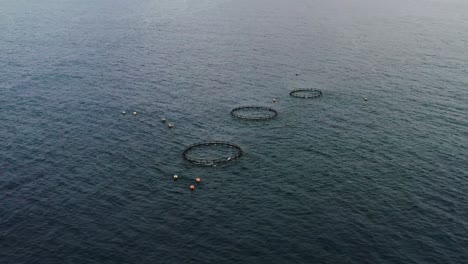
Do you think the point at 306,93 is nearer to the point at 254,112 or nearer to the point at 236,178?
the point at 254,112

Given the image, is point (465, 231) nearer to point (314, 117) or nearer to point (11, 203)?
point (314, 117)

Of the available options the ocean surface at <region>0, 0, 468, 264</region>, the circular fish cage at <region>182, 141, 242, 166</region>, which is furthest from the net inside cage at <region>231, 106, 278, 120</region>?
the circular fish cage at <region>182, 141, 242, 166</region>

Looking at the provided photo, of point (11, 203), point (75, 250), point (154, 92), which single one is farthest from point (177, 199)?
point (154, 92)

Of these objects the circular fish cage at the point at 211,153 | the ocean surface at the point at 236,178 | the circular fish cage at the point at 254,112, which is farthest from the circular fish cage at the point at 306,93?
the circular fish cage at the point at 211,153

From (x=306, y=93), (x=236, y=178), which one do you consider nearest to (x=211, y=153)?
(x=236, y=178)

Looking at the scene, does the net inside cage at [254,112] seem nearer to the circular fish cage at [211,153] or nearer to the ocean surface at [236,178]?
the ocean surface at [236,178]

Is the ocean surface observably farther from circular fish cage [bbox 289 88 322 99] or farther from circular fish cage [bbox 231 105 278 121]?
circular fish cage [bbox 231 105 278 121]

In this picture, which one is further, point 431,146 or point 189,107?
point 189,107
